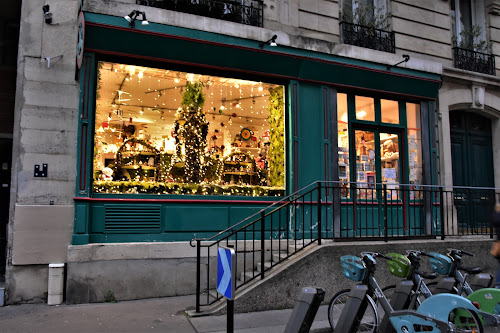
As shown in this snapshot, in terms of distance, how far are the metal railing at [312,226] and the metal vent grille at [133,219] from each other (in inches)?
34.9

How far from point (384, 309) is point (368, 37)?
7.04 meters

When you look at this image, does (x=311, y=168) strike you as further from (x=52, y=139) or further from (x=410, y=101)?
(x=52, y=139)

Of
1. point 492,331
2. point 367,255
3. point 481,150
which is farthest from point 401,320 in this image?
point 481,150

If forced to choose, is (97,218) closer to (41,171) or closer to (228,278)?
(41,171)

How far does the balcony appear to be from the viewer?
27.2 feet

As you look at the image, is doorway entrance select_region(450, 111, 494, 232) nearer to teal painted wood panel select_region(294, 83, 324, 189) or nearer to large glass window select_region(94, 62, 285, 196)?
teal painted wood panel select_region(294, 83, 324, 189)

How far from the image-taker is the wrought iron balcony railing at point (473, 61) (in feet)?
36.9

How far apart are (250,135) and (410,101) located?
155 inches

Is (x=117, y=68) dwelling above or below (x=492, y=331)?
above

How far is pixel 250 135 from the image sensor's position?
1002cm

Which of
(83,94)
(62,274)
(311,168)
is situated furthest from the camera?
(311,168)

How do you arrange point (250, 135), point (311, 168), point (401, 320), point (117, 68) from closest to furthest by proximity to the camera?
point (401, 320) → point (117, 68) → point (311, 168) → point (250, 135)

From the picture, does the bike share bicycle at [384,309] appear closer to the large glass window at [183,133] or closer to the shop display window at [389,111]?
the large glass window at [183,133]

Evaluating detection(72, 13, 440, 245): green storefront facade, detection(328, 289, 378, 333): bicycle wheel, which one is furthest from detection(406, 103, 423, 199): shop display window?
detection(328, 289, 378, 333): bicycle wheel
